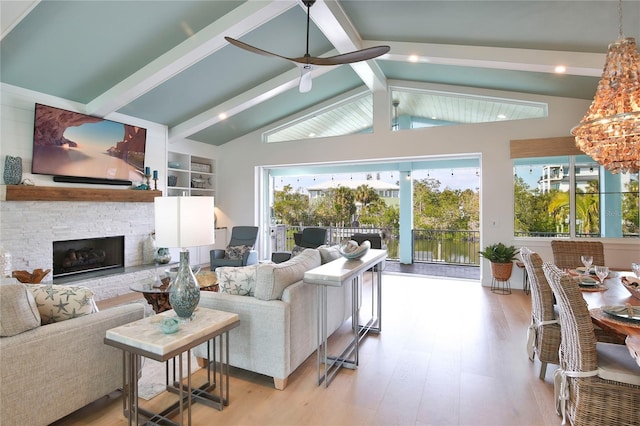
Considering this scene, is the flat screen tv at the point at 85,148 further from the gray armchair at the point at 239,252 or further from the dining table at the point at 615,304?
the dining table at the point at 615,304

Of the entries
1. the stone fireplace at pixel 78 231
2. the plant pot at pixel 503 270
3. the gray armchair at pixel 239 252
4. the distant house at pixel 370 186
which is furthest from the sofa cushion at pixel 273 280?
the distant house at pixel 370 186

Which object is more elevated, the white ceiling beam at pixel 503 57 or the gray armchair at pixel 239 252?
the white ceiling beam at pixel 503 57

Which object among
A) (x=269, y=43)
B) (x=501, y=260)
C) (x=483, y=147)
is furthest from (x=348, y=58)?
(x=501, y=260)

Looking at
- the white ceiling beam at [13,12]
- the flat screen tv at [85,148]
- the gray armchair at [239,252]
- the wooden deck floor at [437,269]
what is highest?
the white ceiling beam at [13,12]

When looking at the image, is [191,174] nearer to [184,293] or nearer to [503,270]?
[184,293]

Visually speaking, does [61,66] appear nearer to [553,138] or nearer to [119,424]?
[119,424]

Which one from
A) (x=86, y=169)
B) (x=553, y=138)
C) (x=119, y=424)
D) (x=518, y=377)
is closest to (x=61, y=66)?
(x=86, y=169)

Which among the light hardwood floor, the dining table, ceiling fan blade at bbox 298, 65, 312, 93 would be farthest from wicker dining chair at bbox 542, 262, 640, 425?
ceiling fan blade at bbox 298, 65, 312, 93

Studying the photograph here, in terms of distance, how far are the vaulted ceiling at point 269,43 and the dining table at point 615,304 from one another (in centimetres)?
248

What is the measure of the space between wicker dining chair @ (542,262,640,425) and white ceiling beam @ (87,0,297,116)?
368 centimetres

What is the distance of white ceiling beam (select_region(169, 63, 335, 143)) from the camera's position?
5734mm

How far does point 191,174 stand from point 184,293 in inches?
241

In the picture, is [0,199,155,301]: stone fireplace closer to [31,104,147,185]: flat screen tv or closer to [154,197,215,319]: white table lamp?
[31,104,147,185]: flat screen tv

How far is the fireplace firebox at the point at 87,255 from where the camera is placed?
198 inches
